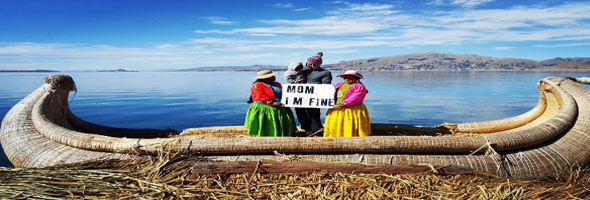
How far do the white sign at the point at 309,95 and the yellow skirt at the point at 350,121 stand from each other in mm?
205

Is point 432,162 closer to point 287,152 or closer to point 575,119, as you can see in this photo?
point 287,152

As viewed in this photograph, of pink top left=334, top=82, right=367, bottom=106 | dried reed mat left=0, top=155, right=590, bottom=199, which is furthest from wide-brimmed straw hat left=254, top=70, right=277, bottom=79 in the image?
dried reed mat left=0, top=155, right=590, bottom=199

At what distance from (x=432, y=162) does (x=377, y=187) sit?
963mm

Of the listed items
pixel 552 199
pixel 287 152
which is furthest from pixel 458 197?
pixel 287 152

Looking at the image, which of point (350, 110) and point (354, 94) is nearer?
point (354, 94)

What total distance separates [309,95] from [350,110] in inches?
25.2

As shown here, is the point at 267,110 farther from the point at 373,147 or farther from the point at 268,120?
the point at 373,147

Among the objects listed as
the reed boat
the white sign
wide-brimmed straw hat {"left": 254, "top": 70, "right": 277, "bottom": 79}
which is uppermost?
wide-brimmed straw hat {"left": 254, "top": 70, "right": 277, "bottom": 79}

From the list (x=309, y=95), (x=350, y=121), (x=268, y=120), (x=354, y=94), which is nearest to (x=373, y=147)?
(x=350, y=121)

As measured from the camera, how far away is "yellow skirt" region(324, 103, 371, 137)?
5102 millimetres

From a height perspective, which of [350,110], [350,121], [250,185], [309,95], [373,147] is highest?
[309,95]

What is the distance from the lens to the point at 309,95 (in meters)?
5.09

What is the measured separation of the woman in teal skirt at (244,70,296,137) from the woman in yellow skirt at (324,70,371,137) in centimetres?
74

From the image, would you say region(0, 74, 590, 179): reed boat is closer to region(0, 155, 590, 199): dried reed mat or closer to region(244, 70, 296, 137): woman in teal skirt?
region(0, 155, 590, 199): dried reed mat
